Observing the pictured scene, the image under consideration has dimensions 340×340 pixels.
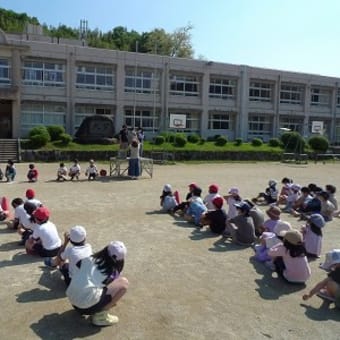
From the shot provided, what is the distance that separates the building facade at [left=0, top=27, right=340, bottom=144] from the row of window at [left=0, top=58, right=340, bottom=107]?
0.08m

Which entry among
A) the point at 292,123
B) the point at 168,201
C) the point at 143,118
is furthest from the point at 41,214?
the point at 292,123

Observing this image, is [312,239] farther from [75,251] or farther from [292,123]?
[292,123]

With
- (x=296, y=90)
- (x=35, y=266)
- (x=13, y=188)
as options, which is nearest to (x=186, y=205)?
(x=35, y=266)

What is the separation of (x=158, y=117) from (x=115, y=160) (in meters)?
22.0

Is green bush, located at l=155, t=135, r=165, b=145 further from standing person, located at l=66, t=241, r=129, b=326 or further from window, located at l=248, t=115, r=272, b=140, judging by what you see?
standing person, located at l=66, t=241, r=129, b=326

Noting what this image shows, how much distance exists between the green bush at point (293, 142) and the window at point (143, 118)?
11663mm

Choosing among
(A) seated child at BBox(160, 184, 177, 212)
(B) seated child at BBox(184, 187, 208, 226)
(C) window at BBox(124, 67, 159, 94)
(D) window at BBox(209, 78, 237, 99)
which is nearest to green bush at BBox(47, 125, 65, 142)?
(C) window at BBox(124, 67, 159, 94)

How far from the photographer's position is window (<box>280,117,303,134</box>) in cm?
5081

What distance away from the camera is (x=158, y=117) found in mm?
41969

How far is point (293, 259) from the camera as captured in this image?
21.1 feet

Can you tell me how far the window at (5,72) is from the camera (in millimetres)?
34531

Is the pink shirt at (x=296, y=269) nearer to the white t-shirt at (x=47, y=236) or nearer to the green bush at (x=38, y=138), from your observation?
the white t-shirt at (x=47, y=236)

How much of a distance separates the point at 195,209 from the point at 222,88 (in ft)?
121

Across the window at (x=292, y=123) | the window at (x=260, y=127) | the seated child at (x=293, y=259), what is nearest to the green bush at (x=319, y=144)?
the window at (x=260, y=127)
